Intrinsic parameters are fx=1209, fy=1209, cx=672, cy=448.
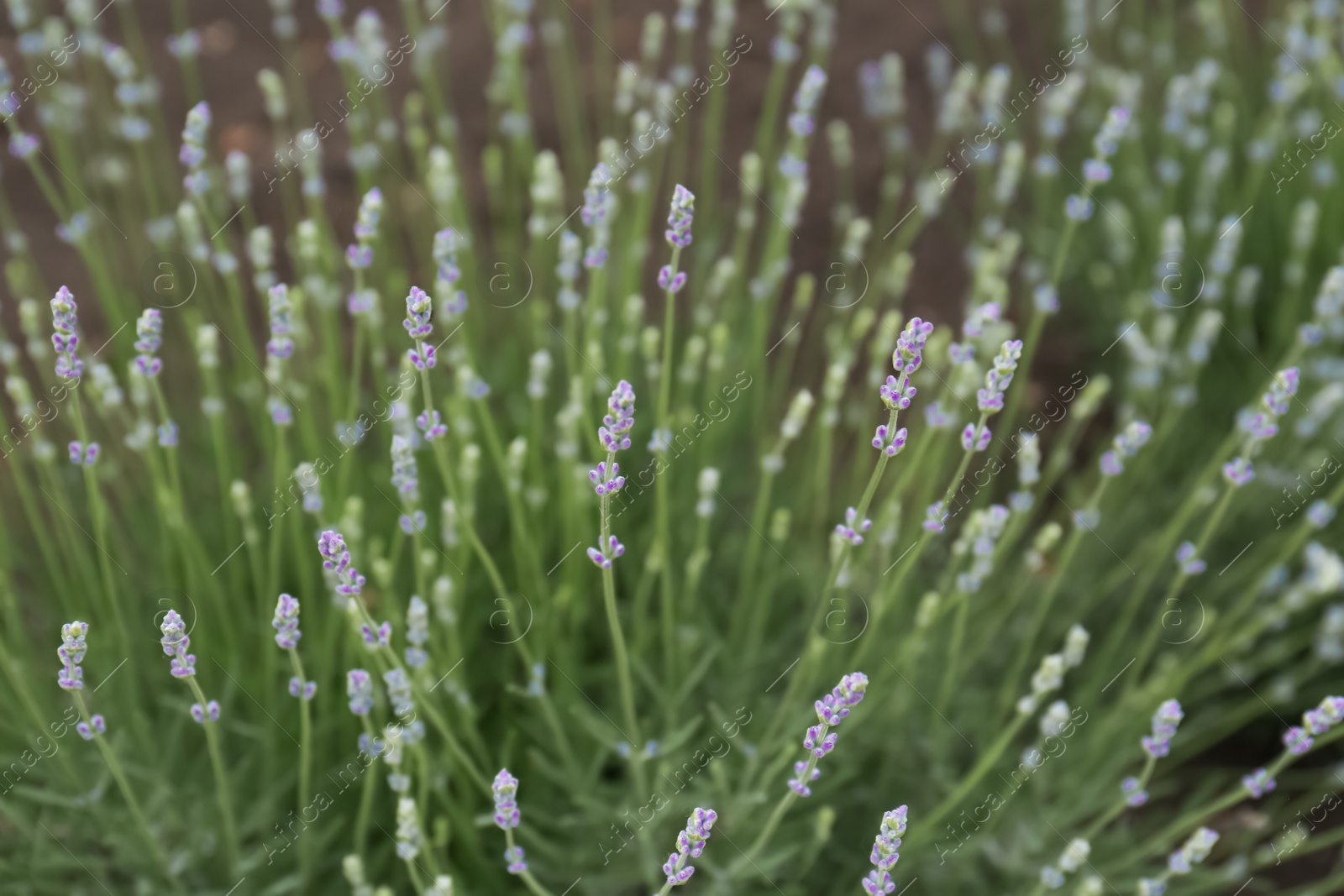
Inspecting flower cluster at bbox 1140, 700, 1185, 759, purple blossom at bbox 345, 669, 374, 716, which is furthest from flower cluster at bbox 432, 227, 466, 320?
flower cluster at bbox 1140, 700, 1185, 759

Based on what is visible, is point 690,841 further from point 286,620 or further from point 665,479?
point 665,479

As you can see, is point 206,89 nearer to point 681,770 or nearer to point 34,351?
point 34,351

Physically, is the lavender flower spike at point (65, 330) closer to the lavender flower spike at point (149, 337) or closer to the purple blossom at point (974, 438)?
the lavender flower spike at point (149, 337)

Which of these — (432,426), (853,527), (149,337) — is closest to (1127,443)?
(853,527)

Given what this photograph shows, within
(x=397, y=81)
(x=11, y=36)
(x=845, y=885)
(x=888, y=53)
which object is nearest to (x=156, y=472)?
(x=845, y=885)

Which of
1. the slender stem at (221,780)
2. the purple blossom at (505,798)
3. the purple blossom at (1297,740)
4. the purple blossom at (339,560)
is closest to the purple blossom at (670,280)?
the purple blossom at (339,560)

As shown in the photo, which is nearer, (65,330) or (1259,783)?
(65,330)

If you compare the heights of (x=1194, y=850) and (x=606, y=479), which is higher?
(x=606, y=479)
